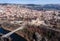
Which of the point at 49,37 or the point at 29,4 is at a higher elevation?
the point at 29,4

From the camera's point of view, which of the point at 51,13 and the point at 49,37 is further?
the point at 51,13

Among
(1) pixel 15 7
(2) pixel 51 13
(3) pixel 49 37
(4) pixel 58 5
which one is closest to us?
(3) pixel 49 37

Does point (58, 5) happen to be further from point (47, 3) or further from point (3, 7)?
point (3, 7)

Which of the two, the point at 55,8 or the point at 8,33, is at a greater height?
the point at 55,8

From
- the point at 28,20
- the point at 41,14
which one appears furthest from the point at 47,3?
the point at 28,20

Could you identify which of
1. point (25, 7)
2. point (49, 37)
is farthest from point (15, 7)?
point (49, 37)

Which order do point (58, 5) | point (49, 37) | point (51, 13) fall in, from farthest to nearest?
point (58, 5) → point (51, 13) → point (49, 37)

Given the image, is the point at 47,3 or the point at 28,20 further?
the point at 47,3

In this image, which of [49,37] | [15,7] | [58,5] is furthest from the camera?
[15,7]

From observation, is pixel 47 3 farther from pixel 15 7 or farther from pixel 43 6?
pixel 15 7
